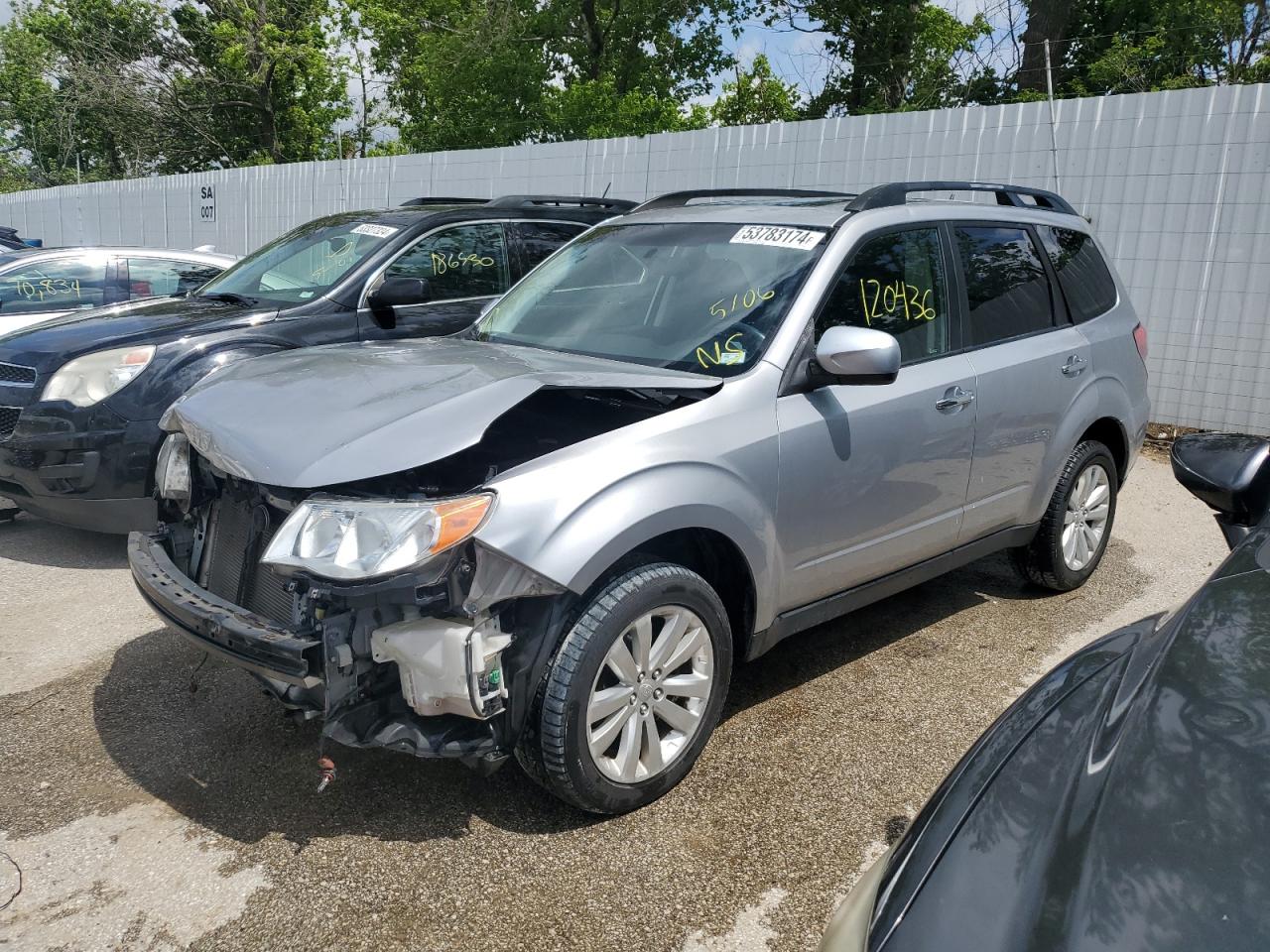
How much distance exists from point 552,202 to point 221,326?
8.00 feet

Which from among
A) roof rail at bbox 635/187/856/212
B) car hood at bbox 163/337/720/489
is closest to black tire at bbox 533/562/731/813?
car hood at bbox 163/337/720/489

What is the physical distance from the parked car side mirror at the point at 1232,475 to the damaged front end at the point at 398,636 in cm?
164

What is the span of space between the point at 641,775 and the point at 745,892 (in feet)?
1.53

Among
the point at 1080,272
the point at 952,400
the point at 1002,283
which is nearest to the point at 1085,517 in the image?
the point at 1080,272

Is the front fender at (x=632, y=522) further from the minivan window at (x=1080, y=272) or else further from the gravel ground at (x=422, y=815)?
the minivan window at (x=1080, y=272)

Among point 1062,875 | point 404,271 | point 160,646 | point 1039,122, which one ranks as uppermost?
point 1039,122

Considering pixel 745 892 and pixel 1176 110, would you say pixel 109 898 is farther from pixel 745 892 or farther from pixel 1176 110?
pixel 1176 110

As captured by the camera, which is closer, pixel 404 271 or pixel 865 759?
pixel 865 759

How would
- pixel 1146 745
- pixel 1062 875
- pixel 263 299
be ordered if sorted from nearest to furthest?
pixel 1062 875
pixel 1146 745
pixel 263 299

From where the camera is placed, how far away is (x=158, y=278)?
26.7 ft

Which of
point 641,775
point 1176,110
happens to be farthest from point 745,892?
point 1176,110

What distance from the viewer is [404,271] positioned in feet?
20.1

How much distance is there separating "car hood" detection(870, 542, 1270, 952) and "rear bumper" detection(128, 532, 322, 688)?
5.49ft

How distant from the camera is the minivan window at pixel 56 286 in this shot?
7.91m
